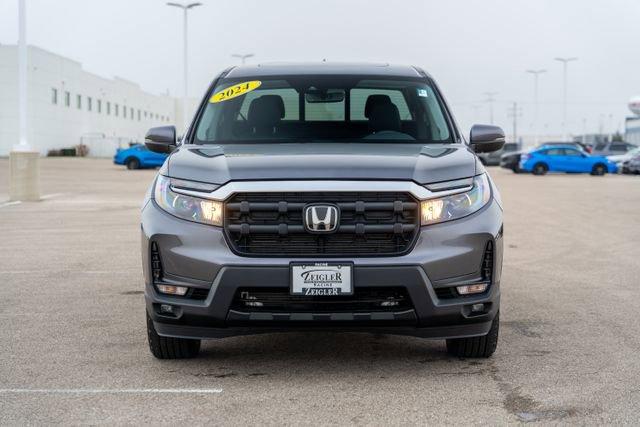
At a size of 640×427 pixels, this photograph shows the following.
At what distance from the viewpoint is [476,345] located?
615 centimetres

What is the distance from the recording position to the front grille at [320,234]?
17.9 feet

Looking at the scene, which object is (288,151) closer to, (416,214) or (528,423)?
(416,214)

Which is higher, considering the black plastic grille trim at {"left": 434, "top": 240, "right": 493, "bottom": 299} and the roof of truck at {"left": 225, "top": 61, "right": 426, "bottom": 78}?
the roof of truck at {"left": 225, "top": 61, "right": 426, "bottom": 78}

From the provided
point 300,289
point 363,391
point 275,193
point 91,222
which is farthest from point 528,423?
point 91,222

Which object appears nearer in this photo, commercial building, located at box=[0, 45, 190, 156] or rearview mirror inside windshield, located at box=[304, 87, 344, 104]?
rearview mirror inside windshield, located at box=[304, 87, 344, 104]

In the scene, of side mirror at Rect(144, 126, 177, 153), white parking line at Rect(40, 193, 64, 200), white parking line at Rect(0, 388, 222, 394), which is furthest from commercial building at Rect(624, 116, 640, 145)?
white parking line at Rect(0, 388, 222, 394)

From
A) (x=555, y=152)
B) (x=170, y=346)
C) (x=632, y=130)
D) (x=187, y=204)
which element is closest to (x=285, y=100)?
(x=187, y=204)

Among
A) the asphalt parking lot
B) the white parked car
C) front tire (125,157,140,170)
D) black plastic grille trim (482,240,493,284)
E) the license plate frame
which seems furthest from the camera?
the white parked car

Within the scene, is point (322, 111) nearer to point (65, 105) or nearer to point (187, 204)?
point (187, 204)

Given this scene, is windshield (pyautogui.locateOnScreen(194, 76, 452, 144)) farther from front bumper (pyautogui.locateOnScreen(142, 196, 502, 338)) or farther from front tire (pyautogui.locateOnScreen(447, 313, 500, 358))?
front tire (pyautogui.locateOnScreen(447, 313, 500, 358))

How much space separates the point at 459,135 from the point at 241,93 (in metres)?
1.57

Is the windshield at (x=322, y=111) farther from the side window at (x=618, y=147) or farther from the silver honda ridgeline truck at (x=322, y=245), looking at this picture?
the side window at (x=618, y=147)

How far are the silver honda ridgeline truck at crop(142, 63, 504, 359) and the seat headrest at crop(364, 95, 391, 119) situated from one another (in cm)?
113

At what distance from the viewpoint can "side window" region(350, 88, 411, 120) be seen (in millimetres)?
7086
